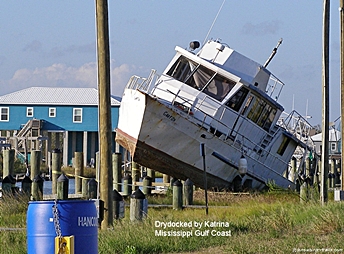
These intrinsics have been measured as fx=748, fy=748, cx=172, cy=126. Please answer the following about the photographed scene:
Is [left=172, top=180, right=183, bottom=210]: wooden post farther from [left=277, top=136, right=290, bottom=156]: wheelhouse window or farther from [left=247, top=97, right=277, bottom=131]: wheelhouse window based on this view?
[left=277, top=136, right=290, bottom=156]: wheelhouse window

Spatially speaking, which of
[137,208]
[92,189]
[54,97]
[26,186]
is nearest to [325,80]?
[92,189]

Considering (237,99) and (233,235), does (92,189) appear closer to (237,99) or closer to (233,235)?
(233,235)

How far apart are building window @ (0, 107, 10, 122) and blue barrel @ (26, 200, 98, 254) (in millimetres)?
46833

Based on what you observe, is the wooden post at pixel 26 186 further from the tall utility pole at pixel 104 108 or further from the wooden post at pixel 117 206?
the tall utility pole at pixel 104 108

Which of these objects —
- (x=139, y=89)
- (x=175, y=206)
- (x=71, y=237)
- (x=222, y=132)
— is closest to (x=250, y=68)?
(x=222, y=132)

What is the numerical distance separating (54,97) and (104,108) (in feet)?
135

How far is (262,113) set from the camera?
26547 millimetres

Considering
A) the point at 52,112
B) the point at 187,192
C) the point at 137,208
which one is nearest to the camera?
the point at 137,208

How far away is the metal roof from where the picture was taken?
54.2 m

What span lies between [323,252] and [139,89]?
1434 centimetres

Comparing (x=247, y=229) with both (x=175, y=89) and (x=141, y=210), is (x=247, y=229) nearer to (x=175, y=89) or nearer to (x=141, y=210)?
(x=141, y=210)

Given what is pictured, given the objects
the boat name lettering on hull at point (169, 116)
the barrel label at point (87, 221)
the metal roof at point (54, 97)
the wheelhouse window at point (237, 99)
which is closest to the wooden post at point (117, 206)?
the barrel label at point (87, 221)

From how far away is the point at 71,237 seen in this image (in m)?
8.23

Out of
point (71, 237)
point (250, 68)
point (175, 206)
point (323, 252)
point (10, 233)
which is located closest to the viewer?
point (71, 237)
